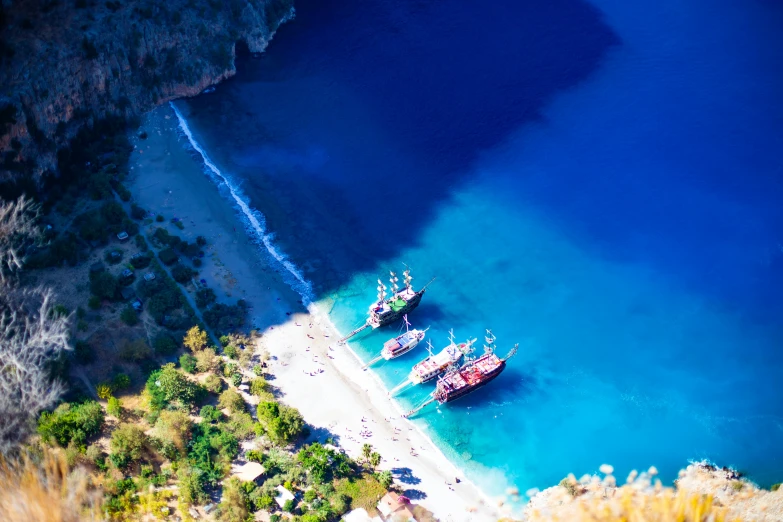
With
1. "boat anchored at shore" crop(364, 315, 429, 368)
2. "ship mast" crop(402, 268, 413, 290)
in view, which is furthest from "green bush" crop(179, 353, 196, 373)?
"ship mast" crop(402, 268, 413, 290)

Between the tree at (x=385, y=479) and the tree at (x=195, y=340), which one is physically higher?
the tree at (x=385, y=479)

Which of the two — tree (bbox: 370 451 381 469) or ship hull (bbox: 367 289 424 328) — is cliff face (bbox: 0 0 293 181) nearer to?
ship hull (bbox: 367 289 424 328)

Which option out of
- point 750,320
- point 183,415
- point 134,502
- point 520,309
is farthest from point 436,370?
point 750,320

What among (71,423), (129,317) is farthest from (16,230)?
(71,423)

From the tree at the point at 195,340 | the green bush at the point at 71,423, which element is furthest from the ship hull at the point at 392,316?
the green bush at the point at 71,423

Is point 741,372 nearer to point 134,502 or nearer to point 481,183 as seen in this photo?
point 481,183

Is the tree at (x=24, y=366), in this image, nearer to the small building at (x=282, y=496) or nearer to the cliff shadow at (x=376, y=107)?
the small building at (x=282, y=496)
